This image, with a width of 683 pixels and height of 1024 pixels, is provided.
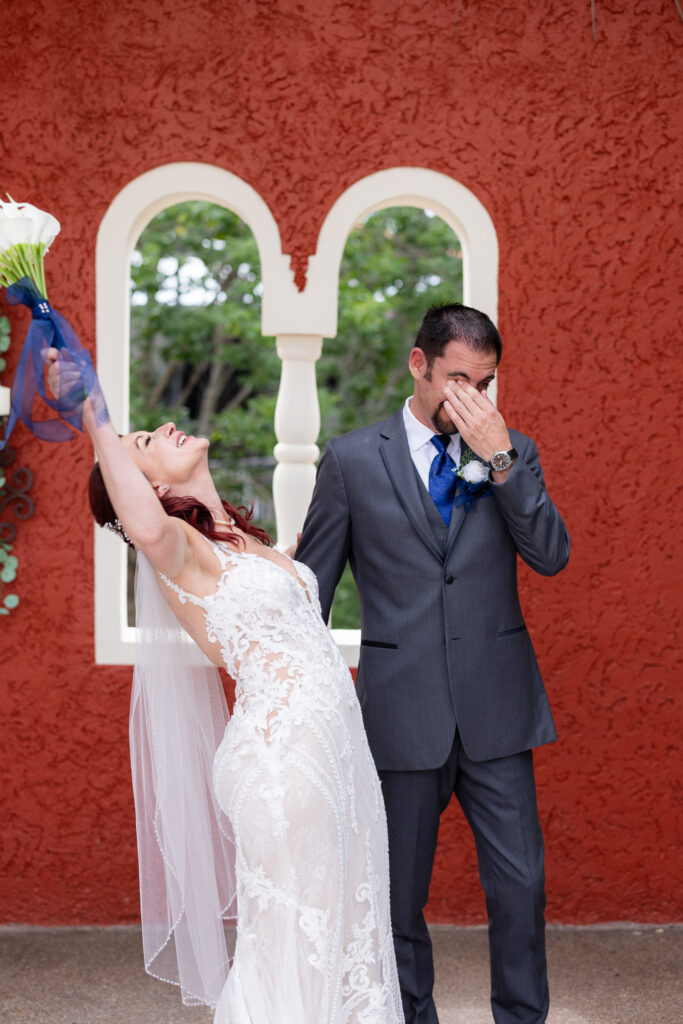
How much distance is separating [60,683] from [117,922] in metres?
0.91

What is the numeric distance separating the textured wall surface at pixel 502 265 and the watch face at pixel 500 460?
4.16 ft

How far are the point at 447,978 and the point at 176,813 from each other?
58.7 inches

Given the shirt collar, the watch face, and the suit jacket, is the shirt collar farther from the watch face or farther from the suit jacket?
the watch face

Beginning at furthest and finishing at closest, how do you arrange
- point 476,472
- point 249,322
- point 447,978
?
point 249,322
point 447,978
point 476,472

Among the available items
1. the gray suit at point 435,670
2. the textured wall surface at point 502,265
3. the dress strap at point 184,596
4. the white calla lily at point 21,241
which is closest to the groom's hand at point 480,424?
the gray suit at point 435,670

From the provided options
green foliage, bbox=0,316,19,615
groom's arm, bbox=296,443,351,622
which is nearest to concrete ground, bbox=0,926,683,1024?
green foliage, bbox=0,316,19,615

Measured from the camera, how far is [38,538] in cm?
418

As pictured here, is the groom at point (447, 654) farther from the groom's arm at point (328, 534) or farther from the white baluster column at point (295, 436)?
the white baluster column at point (295, 436)

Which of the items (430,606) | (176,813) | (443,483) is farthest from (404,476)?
(176,813)

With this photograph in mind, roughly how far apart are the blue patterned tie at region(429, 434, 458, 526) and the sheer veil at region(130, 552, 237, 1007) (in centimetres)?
74

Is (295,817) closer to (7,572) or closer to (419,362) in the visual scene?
(419,362)

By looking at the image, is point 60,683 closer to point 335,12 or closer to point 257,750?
point 257,750

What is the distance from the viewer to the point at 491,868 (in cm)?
306

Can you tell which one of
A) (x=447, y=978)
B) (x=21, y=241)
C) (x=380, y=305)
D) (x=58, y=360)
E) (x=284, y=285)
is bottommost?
(x=447, y=978)
